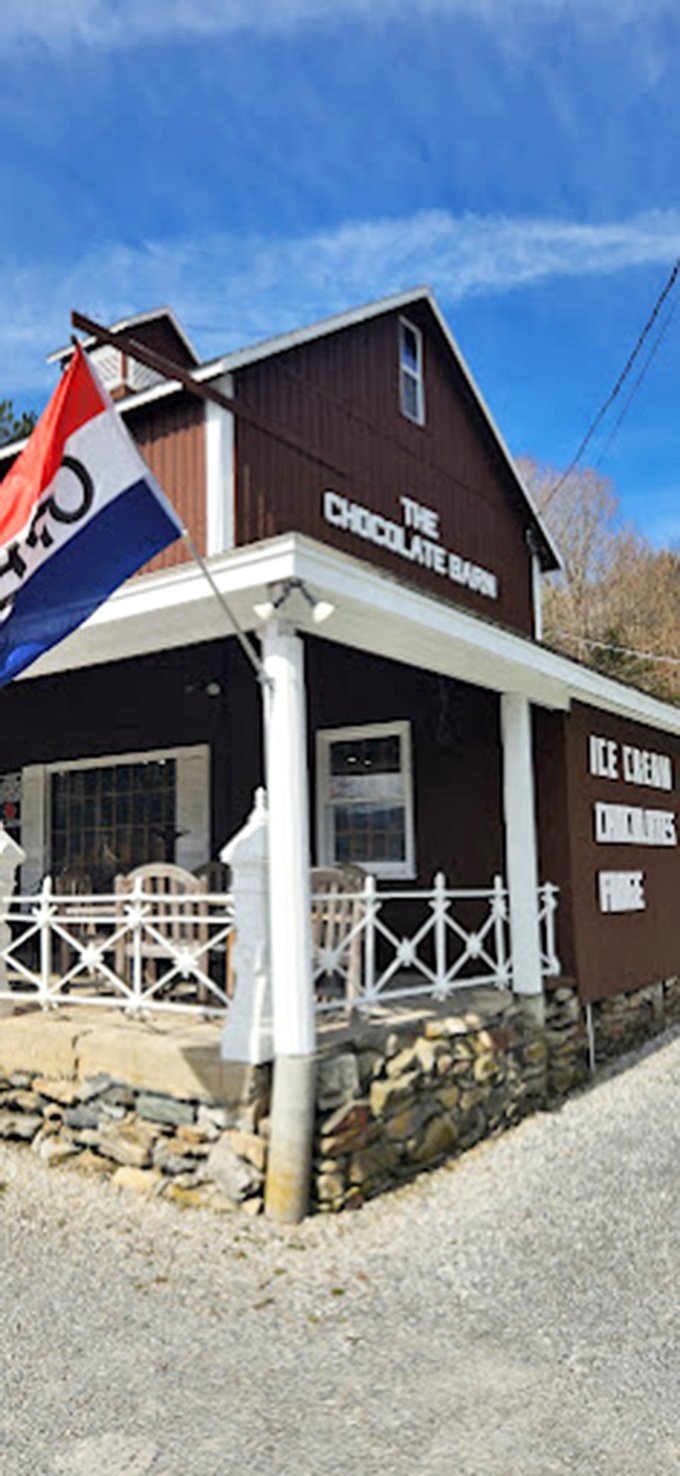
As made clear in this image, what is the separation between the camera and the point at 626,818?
9.30 meters

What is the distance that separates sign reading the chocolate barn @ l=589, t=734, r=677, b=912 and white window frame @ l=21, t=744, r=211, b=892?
3.36m

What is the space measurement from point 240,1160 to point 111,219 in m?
7.25

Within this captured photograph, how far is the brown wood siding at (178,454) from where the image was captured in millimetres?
6863

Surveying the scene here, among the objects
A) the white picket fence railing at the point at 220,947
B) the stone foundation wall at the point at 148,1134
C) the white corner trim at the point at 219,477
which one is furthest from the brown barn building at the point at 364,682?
the stone foundation wall at the point at 148,1134

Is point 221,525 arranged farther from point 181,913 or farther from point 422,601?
point 181,913

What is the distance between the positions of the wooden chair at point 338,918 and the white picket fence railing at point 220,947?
12 mm

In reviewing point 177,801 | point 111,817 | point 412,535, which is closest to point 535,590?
point 412,535

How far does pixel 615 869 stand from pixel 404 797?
77.1 inches

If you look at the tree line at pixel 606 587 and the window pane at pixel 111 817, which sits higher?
the tree line at pixel 606 587

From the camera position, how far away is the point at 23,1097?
6168 mm

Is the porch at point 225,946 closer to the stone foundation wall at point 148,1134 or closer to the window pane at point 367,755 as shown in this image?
the stone foundation wall at point 148,1134

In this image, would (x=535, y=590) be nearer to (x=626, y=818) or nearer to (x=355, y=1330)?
(x=626, y=818)

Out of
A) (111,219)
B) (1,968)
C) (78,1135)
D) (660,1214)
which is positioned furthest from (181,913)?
(111,219)

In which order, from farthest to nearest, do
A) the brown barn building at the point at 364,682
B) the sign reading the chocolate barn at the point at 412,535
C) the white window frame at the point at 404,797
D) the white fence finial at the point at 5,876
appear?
the white window frame at the point at 404,797
the sign reading the chocolate barn at the point at 412,535
the white fence finial at the point at 5,876
the brown barn building at the point at 364,682
